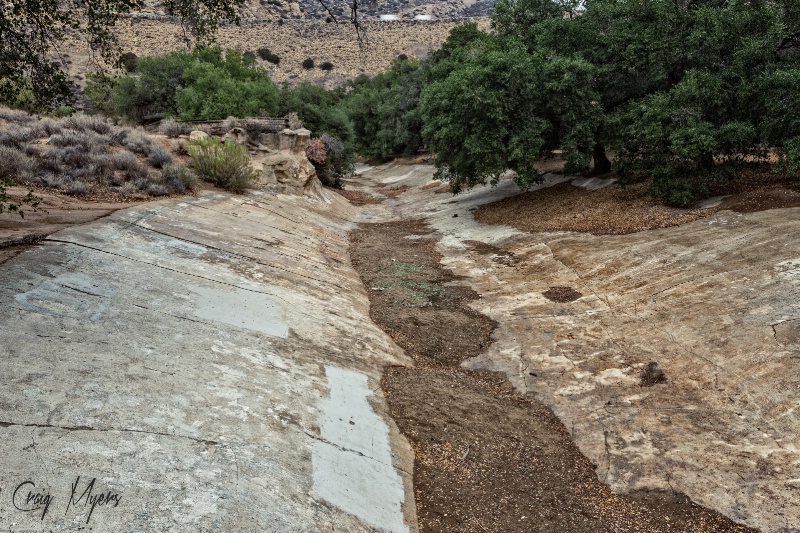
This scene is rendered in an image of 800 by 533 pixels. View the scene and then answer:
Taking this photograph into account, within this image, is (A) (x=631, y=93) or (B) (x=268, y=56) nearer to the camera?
(A) (x=631, y=93)

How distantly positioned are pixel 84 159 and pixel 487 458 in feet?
49.5

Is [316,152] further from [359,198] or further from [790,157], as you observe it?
[790,157]

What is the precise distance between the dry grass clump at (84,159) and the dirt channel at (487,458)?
9.21 m

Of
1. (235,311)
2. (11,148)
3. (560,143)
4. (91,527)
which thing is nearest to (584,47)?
(560,143)

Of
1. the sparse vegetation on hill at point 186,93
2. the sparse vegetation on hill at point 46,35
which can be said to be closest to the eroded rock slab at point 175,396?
the sparse vegetation on hill at point 46,35

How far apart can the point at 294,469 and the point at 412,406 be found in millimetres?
2885

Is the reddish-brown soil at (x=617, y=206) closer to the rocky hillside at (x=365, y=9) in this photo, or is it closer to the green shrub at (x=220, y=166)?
the green shrub at (x=220, y=166)

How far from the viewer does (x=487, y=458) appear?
721cm

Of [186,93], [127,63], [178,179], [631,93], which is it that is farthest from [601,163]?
[127,63]

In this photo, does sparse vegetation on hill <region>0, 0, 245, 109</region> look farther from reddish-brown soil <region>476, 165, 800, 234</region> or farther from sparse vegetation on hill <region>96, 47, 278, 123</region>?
sparse vegetation on hill <region>96, 47, 278, 123</region>

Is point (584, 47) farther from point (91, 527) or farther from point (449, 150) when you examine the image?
point (91, 527)

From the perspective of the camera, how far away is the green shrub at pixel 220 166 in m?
19.2

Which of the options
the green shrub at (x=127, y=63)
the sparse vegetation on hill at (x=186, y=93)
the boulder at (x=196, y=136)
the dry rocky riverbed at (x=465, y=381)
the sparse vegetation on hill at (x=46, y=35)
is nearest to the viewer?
the dry rocky riverbed at (x=465, y=381)

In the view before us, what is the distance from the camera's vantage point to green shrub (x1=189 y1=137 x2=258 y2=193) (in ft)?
63.0
